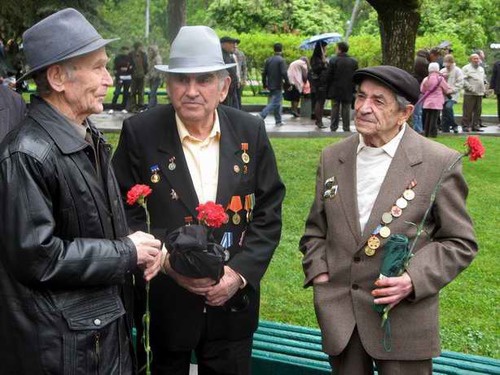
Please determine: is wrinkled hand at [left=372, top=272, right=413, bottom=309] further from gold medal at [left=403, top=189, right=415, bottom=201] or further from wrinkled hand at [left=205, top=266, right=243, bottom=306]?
wrinkled hand at [left=205, top=266, right=243, bottom=306]

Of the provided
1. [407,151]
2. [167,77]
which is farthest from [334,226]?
[167,77]

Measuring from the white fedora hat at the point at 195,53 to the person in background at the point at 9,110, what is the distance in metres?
0.71

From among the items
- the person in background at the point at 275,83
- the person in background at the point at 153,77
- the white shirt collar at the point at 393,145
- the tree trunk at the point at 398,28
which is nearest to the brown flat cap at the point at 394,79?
the white shirt collar at the point at 393,145

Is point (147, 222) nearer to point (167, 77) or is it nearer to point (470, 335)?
point (167, 77)

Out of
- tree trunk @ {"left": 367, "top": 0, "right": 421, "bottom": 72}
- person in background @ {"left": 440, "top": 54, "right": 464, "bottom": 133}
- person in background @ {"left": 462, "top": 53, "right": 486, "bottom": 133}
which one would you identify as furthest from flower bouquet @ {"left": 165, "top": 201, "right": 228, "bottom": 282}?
person in background @ {"left": 462, "top": 53, "right": 486, "bottom": 133}

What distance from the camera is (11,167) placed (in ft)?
8.77

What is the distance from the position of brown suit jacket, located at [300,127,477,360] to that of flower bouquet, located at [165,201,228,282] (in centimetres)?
50

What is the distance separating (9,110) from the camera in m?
3.62

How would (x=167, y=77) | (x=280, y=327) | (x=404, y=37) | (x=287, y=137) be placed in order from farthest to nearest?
1. (x=287, y=137)
2. (x=404, y=37)
3. (x=280, y=327)
4. (x=167, y=77)

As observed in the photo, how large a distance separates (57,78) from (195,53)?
2.72 feet

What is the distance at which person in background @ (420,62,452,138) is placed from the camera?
15789mm

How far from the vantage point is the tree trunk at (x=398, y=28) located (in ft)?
34.3

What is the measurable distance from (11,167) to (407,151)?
159 centimetres

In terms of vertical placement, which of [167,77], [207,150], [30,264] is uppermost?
[167,77]
